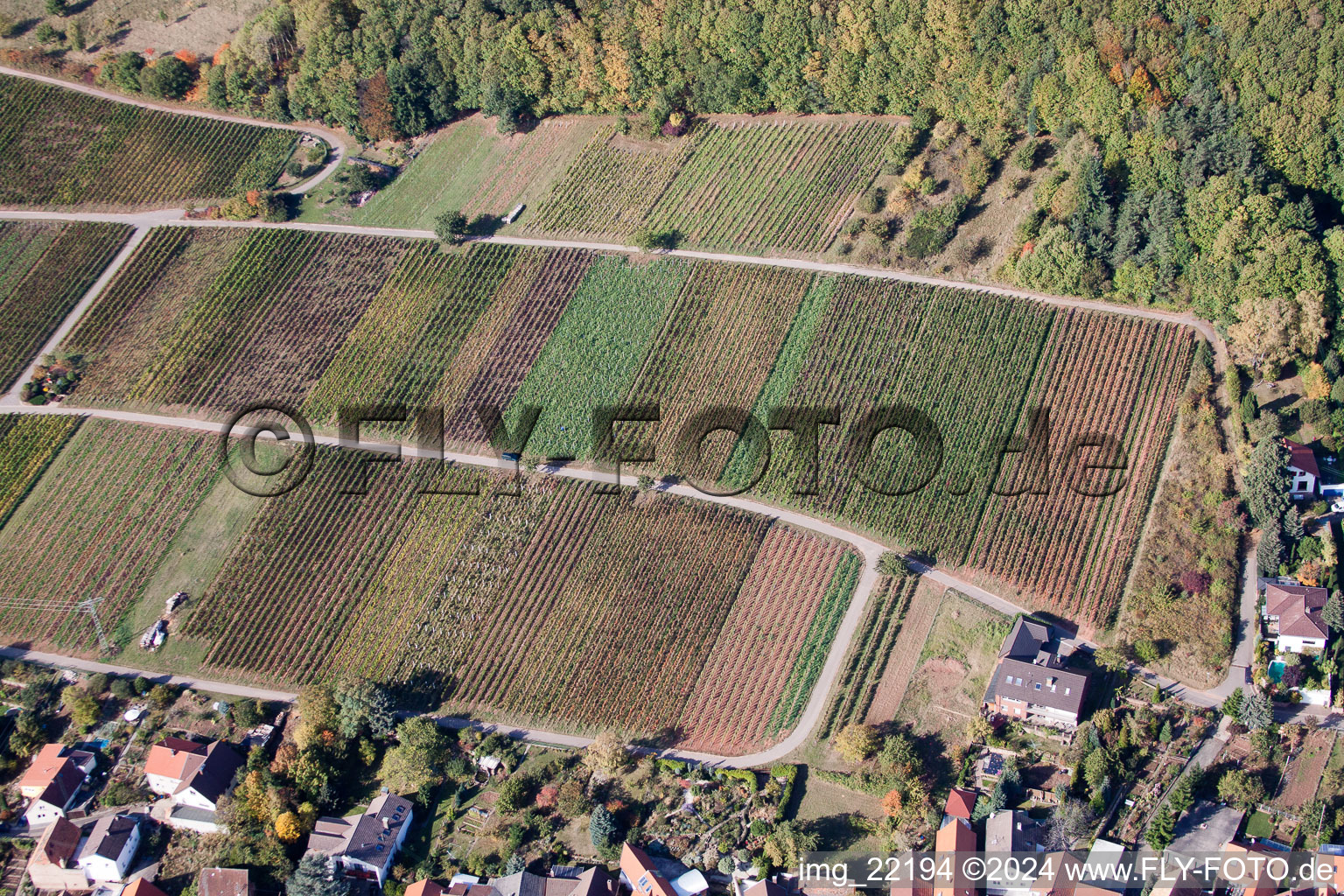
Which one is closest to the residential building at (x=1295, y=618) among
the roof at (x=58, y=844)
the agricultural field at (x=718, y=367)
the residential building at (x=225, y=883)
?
the agricultural field at (x=718, y=367)

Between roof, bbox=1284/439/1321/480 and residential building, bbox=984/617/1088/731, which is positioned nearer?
residential building, bbox=984/617/1088/731

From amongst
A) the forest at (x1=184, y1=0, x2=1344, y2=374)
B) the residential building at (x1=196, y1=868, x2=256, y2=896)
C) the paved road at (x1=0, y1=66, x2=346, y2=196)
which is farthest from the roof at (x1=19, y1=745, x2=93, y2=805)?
the forest at (x1=184, y1=0, x2=1344, y2=374)

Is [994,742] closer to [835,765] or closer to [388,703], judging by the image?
[835,765]

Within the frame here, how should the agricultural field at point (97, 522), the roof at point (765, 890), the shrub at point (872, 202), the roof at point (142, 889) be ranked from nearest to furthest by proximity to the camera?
1. the roof at point (765, 890)
2. the roof at point (142, 889)
3. the agricultural field at point (97, 522)
4. the shrub at point (872, 202)

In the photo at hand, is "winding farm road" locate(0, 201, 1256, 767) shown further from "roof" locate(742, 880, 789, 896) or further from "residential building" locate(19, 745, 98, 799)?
"roof" locate(742, 880, 789, 896)

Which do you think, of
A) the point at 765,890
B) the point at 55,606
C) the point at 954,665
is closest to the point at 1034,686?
the point at 954,665

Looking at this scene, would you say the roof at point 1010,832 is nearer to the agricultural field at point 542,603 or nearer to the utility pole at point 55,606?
the agricultural field at point 542,603
